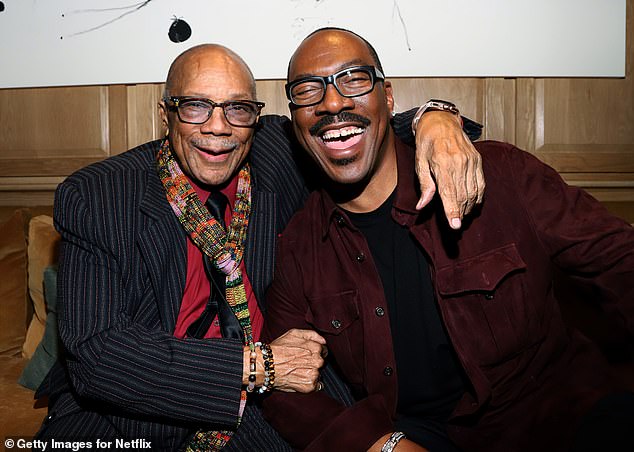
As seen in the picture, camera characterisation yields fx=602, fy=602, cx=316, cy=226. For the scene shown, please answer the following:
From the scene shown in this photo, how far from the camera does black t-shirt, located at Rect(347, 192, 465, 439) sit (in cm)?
139

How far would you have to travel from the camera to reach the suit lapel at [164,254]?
1.47 meters

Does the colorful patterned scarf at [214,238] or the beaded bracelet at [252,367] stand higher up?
the colorful patterned scarf at [214,238]

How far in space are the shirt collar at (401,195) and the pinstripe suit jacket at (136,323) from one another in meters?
0.09

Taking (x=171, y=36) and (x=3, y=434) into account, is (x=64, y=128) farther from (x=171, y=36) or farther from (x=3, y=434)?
(x=3, y=434)

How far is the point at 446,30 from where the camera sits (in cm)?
221

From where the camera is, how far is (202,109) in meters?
1.53

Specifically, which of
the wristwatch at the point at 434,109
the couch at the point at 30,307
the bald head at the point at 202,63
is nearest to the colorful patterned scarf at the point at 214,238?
the bald head at the point at 202,63

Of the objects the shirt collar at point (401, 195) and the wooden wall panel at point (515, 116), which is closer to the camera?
the shirt collar at point (401, 195)

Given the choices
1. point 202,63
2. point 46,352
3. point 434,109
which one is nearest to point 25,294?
point 46,352

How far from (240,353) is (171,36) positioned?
55.7 inches

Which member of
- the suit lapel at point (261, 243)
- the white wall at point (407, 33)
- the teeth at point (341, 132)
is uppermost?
the white wall at point (407, 33)

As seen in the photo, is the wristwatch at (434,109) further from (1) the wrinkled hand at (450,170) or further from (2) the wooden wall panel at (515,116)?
(2) the wooden wall panel at (515,116)

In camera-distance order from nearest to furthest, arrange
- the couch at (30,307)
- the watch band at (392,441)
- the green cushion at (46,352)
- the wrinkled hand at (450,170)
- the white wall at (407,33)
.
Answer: the wrinkled hand at (450,170) < the watch band at (392,441) < the couch at (30,307) < the green cushion at (46,352) < the white wall at (407,33)

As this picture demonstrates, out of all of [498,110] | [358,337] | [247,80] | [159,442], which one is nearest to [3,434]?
[159,442]
